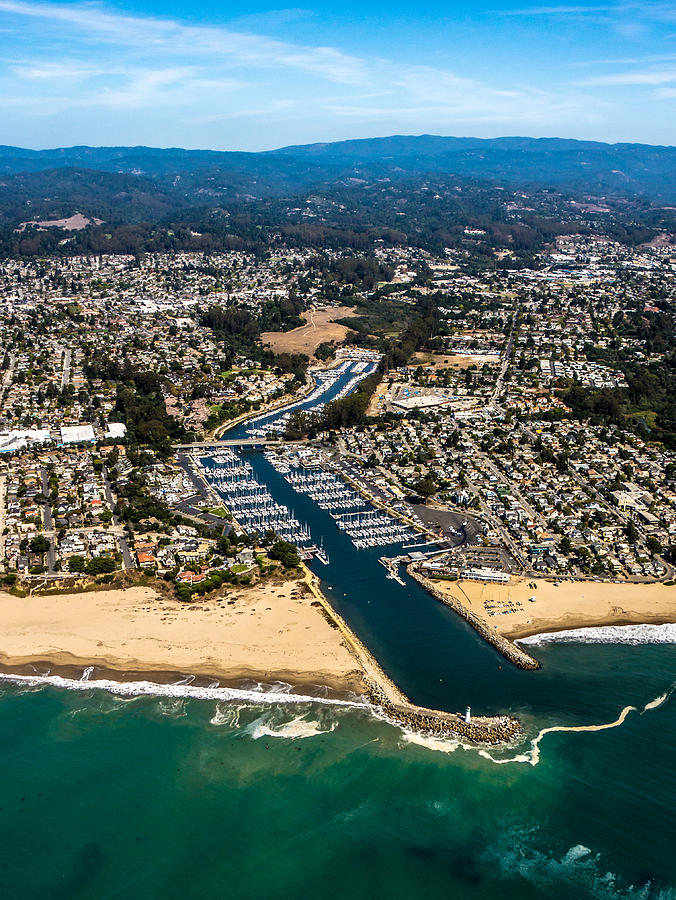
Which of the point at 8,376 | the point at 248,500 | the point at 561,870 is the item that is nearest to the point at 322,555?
the point at 248,500

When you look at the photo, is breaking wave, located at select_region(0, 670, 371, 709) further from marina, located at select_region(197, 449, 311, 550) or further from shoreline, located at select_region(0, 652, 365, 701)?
marina, located at select_region(197, 449, 311, 550)

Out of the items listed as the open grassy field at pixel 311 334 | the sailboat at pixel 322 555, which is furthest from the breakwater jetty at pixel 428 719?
the open grassy field at pixel 311 334

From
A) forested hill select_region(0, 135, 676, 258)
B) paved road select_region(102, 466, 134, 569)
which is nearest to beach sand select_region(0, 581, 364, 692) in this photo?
paved road select_region(102, 466, 134, 569)

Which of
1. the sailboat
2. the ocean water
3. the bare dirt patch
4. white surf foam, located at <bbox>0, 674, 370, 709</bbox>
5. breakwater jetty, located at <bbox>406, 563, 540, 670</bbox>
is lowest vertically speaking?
the ocean water

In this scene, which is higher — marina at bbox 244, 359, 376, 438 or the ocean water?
marina at bbox 244, 359, 376, 438

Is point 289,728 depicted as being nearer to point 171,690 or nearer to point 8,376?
point 171,690

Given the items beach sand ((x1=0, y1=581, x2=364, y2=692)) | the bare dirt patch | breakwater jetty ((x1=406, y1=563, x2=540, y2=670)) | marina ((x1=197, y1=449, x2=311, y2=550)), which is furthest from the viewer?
the bare dirt patch
